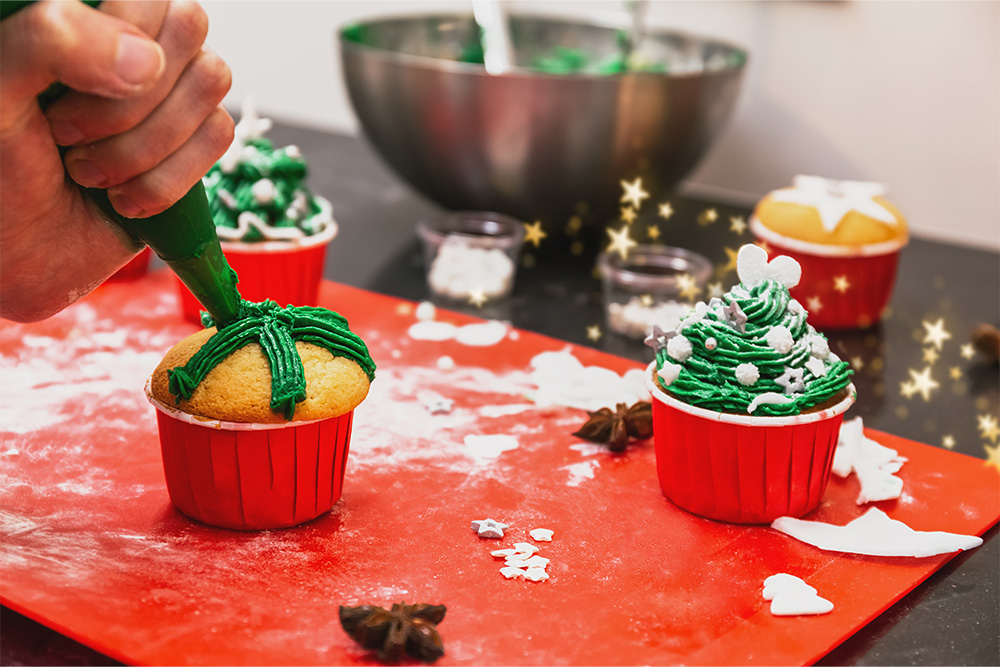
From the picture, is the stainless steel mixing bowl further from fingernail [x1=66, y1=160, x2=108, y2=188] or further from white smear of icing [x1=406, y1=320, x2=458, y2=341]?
fingernail [x1=66, y1=160, x2=108, y2=188]

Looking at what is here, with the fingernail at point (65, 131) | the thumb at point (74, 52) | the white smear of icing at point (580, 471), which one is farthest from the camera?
the white smear of icing at point (580, 471)

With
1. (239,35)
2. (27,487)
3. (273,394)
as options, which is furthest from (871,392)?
(239,35)

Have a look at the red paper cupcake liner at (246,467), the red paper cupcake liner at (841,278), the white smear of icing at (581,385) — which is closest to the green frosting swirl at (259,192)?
the white smear of icing at (581,385)

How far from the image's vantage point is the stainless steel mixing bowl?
7.20 ft

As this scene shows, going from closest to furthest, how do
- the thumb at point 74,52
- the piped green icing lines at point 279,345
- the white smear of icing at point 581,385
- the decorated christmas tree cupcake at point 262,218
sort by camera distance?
1. the thumb at point 74,52
2. the piped green icing lines at point 279,345
3. the white smear of icing at point 581,385
4. the decorated christmas tree cupcake at point 262,218

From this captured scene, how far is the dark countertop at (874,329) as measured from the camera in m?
1.19

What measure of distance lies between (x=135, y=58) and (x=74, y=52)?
52 mm

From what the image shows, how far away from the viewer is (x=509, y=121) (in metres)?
2.21

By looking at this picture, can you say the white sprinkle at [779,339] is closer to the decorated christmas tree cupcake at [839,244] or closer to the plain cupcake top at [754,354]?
the plain cupcake top at [754,354]

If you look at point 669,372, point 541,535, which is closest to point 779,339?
point 669,372

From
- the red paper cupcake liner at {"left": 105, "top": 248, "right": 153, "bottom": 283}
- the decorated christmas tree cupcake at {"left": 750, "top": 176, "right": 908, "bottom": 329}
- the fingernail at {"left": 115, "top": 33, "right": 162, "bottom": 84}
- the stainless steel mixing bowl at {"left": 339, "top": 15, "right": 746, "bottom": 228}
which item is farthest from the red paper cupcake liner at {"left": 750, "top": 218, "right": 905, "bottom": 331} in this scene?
the fingernail at {"left": 115, "top": 33, "right": 162, "bottom": 84}

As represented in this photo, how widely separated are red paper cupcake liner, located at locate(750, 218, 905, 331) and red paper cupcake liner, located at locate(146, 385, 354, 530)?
1.04 metres

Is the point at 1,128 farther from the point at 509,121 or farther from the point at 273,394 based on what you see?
the point at 509,121

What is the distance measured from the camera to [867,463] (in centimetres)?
156
